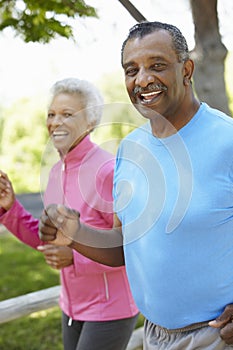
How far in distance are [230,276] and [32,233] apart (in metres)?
1.12

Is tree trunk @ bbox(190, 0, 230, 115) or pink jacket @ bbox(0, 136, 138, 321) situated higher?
tree trunk @ bbox(190, 0, 230, 115)

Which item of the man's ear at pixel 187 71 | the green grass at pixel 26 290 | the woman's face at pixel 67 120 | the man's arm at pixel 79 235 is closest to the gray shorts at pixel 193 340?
the man's arm at pixel 79 235

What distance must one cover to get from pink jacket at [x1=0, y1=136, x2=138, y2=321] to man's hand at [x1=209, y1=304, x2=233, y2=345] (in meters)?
0.71

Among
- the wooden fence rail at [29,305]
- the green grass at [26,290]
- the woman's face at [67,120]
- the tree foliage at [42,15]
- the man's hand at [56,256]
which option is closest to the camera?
the man's hand at [56,256]

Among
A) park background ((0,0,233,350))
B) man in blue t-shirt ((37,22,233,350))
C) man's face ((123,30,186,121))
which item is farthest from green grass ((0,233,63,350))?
man's face ((123,30,186,121))

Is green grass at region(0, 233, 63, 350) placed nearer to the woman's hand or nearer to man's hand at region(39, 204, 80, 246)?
the woman's hand

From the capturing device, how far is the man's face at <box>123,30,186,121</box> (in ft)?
4.91

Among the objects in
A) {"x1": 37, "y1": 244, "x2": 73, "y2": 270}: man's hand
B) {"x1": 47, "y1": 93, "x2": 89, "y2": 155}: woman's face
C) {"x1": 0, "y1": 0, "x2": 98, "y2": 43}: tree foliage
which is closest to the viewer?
{"x1": 37, "y1": 244, "x2": 73, "y2": 270}: man's hand

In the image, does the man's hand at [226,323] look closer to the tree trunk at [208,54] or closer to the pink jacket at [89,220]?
the pink jacket at [89,220]

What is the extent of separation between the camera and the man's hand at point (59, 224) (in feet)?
5.25

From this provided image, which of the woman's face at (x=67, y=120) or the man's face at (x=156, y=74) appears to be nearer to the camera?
the man's face at (x=156, y=74)

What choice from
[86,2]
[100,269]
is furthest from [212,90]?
[100,269]

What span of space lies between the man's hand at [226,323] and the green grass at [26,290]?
301cm

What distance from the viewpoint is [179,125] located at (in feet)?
5.08
